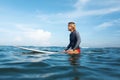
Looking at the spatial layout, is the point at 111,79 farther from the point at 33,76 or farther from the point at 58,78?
the point at 33,76

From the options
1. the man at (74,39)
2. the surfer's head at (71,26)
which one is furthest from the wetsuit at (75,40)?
the surfer's head at (71,26)

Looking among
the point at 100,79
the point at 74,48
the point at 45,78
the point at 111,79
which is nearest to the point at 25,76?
the point at 45,78

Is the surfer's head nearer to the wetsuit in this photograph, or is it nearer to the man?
the man

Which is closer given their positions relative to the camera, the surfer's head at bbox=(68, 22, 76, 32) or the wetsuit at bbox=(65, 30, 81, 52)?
the wetsuit at bbox=(65, 30, 81, 52)

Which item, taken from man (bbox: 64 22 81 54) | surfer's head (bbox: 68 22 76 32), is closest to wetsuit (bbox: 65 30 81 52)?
man (bbox: 64 22 81 54)

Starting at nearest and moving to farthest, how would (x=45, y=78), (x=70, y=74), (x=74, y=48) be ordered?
(x=45, y=78)
(x=70, y=74)
(x=74, y=48)

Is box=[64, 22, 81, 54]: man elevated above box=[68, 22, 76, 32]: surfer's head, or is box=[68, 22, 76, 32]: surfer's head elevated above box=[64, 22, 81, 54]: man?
box=[68, 22, 76, 32]: surfer's head

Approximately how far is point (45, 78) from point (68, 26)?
821 centimetres

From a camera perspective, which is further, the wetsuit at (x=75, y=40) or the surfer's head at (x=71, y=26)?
the surfer's head at (x=71, y=26)

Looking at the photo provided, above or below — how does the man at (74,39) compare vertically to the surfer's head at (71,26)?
below

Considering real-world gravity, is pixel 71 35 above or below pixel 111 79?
above

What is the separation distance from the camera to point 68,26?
13.2 meters

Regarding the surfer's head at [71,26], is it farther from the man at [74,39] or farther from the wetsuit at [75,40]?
the wetsuit at [75,40]

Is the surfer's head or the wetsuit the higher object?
the surfer's head
